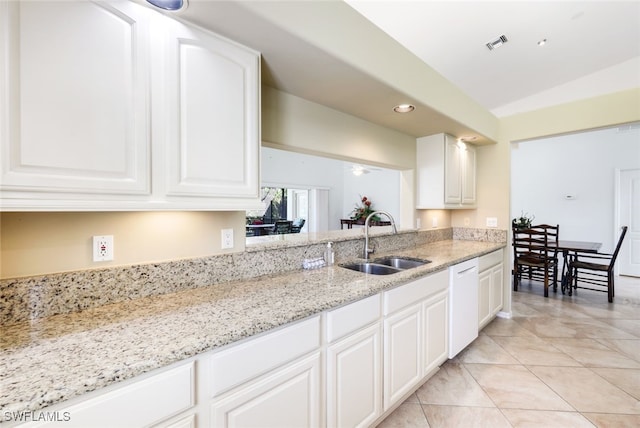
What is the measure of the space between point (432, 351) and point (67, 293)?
2.17m

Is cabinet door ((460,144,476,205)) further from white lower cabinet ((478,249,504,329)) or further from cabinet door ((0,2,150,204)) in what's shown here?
cabinet door ((0,2,150,204))

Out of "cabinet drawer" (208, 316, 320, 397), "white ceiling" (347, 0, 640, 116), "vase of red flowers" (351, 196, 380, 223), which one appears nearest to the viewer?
"cabinet drawer" (208, 316, 320, 397)

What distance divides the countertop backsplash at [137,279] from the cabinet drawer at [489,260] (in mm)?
1505

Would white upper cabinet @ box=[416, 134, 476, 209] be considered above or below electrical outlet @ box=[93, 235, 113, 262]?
above

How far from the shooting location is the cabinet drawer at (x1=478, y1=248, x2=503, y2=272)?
275 cm

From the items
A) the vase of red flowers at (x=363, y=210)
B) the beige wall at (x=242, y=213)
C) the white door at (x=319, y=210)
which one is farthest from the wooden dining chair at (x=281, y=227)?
the beige wall at (x=242, y=213)

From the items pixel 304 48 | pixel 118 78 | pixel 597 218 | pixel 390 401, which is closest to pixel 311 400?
pixel 390 401

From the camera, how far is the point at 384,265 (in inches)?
92.5

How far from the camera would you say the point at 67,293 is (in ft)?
3.80

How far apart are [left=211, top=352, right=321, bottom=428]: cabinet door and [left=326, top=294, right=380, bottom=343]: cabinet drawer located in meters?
0.13

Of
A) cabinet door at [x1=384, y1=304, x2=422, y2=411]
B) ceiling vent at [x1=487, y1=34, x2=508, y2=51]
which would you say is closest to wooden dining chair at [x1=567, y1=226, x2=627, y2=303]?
ceiling vent at [x1=487, y1=34, x2=508, y2=51]

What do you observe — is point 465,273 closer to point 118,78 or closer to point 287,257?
point 287,257

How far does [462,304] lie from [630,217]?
5.31m

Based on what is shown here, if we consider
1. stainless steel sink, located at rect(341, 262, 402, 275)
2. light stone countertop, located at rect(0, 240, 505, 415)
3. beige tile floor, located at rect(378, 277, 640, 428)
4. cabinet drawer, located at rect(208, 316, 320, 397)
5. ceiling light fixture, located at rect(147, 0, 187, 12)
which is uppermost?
ceiling light fixture, located at rect(147, 0, 187, 12)
